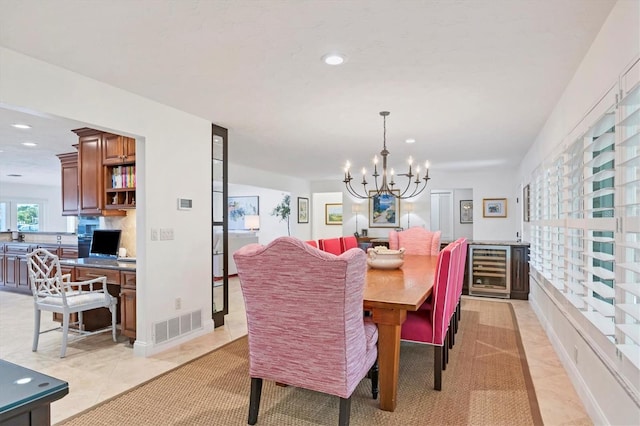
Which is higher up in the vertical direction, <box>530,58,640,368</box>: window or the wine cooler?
<box>530,58,640,368</box>: window

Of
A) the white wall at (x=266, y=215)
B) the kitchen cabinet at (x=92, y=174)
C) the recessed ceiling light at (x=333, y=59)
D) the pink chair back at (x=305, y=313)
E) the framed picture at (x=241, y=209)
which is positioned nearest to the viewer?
the pink chair back at (x=305, y=313)

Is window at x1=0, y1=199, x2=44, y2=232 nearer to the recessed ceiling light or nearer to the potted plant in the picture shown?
the potted plant

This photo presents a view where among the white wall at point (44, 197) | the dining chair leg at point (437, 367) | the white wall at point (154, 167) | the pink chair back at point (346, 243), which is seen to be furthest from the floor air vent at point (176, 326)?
the white wall at point (44, 197)

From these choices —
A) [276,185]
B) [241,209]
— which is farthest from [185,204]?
[241,209]

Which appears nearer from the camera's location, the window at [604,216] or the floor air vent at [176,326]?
the window at [604,216]

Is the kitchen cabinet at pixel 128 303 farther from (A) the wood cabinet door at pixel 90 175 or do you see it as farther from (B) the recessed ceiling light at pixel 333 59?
(B) the recessed ceiling light at pixel 333 59

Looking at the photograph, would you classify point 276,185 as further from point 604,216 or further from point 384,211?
point 604,216

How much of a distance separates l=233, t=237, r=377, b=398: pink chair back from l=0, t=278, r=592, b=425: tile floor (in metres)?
1.31

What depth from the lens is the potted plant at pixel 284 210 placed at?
9641 millimetres

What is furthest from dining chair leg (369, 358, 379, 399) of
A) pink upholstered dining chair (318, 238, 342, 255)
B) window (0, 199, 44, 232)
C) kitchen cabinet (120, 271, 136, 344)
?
window (0, 199, 44, 232)

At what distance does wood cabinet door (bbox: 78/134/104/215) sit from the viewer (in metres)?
4.24

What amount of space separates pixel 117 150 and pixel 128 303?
164cm

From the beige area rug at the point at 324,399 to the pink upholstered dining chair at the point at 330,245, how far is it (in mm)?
1335

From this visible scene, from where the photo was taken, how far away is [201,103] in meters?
3.47
